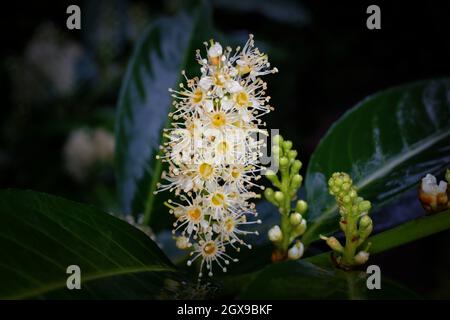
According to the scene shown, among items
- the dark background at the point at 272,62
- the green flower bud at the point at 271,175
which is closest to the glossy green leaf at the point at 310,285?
the green flower bud at the point at 271,175

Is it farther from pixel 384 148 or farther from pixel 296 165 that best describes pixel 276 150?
pixel 384 148

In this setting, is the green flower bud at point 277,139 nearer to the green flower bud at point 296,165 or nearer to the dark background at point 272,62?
Answer: the green flower bud at point 296,165

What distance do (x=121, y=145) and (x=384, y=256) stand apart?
1.50 metres

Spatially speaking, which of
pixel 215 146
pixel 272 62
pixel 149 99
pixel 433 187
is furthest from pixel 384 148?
pixel 272 62

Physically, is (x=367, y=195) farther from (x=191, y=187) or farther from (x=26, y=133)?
(x=26, y=133)

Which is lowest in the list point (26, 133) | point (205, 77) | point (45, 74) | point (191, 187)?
point (191, 187)

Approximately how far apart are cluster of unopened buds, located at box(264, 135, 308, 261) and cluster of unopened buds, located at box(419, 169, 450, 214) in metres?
0.17

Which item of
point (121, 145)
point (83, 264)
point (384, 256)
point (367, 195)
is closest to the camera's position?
point (83, 264)

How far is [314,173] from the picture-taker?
3.16 ft

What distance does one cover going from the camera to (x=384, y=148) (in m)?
0.98

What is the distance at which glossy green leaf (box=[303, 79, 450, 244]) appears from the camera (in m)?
0.91

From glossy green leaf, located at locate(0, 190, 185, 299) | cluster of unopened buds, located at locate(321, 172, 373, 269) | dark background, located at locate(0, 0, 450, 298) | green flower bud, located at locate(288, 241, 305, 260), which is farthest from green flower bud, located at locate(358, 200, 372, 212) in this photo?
dark background, located at locate(0, 0, 450, 298)

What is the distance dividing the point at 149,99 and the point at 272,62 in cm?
123
